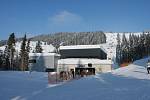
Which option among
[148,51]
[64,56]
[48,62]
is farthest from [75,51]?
[148,51]

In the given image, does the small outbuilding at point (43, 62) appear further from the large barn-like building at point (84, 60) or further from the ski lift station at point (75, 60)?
the large barn-like building at point (84, 60)

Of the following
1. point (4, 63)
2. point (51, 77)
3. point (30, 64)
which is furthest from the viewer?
point (4, 63)

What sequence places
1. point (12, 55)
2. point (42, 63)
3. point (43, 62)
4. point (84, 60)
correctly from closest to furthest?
point (84, 60) → point (42, 63) → point (43, 62) → point (12, 55)

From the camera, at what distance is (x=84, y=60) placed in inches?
3401

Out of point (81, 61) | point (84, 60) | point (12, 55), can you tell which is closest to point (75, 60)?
point (81, 61)

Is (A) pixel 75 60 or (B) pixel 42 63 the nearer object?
(A) pixel 75 60

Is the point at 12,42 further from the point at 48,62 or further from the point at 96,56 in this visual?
the point at 96,56

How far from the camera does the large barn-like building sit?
85.8m

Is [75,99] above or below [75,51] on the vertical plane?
below

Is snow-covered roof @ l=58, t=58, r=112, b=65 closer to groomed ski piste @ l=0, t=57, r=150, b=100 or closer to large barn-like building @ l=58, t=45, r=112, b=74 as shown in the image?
large barn-like building @ l=58, t=45, r=112, b=74

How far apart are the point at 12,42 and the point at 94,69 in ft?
102

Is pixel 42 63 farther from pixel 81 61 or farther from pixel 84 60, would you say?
pixel 84 60

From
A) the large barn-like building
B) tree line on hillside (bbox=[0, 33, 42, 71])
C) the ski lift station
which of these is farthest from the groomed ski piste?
tree line on hillside (bbox=[0, 33, 42, 71])

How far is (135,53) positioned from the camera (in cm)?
13988
